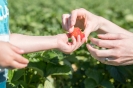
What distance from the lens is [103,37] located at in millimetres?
2543

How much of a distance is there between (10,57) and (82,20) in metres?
0.74

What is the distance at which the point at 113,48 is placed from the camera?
2.53 m

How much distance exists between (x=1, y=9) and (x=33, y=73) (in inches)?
24.7

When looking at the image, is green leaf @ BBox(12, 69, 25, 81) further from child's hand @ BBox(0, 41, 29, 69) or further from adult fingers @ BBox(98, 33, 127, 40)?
child's hand @ BBox(0, 41, 29, 69)

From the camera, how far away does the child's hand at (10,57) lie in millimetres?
2010

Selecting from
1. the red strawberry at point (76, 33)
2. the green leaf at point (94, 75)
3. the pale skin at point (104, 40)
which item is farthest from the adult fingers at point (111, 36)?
the green leaf at point (94, 75)

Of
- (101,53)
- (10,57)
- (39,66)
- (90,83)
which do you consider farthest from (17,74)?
(10,57)

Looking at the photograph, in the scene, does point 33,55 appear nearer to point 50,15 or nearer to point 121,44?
point 121,44

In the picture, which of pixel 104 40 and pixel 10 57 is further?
pixel 104 40

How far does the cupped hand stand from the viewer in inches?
99.9

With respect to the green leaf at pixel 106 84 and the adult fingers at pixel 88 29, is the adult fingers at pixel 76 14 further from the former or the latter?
the green leaf at pixel 106 84

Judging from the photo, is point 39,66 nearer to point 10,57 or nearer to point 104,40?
point 104,40

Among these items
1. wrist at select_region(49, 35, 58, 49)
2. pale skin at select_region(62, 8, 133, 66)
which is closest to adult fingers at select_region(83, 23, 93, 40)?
pale skin at select_region(62, 8, 133, 66)

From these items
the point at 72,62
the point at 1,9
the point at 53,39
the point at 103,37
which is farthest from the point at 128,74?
the point at 1,9
